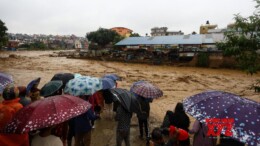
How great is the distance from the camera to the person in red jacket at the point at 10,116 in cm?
299

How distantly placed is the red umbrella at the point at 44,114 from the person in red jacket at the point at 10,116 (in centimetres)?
54

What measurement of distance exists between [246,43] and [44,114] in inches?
177

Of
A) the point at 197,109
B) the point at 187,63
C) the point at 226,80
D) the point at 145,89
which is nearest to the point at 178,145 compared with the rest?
the point at 197,109

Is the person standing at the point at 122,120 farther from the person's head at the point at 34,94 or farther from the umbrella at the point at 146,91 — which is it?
the person's head at the point at 34,94

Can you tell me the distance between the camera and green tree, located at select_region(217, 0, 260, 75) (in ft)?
15.7

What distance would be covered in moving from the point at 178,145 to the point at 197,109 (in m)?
0.86

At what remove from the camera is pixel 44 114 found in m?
2.57

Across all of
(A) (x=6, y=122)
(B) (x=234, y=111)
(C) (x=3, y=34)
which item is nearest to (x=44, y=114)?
(A) (x=6, y=122)

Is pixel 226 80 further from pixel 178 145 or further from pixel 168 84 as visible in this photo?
pixel 178 145

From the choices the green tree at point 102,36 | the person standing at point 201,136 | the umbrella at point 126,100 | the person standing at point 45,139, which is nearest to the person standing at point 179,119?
the person standing at point 201,136

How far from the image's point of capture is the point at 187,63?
24438 millimetres

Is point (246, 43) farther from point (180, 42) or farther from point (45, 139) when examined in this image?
point (180, 42)

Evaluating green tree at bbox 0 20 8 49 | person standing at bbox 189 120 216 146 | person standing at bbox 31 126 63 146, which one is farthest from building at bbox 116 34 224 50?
green tree at bbox 0 20 8 49

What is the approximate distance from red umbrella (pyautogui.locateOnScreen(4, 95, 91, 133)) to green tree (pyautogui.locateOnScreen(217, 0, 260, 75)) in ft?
12.6
